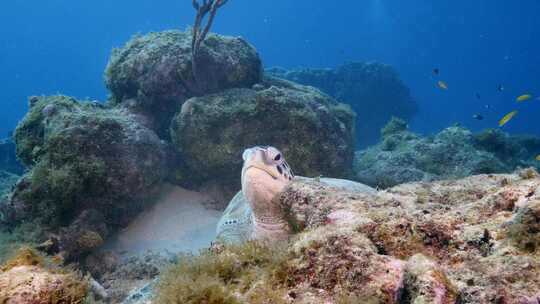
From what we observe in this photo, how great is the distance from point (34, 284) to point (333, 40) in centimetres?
9133

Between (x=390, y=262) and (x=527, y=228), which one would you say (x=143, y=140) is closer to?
(x=390, y=262)

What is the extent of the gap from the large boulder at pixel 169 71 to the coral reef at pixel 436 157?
12.9ft

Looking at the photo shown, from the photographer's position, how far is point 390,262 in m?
1.74

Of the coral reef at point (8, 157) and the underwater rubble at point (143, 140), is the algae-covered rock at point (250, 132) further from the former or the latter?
the coral reef at point (8, 157)

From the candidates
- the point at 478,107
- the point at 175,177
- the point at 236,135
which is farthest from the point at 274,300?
the point at 478,107

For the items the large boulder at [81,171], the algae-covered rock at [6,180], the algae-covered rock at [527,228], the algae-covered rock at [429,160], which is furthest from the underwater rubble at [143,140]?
the algae-covered rock at [6,180]

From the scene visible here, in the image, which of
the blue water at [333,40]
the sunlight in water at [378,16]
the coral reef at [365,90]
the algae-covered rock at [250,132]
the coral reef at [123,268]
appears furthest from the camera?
the sunlight in water at [378,16]

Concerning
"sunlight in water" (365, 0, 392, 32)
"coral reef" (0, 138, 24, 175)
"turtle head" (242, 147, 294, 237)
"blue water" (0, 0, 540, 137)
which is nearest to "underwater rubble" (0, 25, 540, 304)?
"turtle head" (242, 147, 294, 237)

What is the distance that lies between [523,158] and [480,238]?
12.3 meters

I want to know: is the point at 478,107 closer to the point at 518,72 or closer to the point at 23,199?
the point at 518,72

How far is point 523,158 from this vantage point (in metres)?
11.5

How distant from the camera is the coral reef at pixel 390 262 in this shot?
1.49 m

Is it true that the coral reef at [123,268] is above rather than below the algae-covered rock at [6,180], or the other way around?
below

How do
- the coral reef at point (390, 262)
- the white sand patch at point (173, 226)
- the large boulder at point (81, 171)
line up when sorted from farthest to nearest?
the white sand patch at point (173, 226)
the large boulder at point (81, 171)
the coral reef at point (390, 262)
